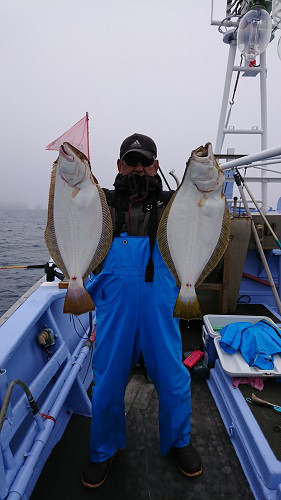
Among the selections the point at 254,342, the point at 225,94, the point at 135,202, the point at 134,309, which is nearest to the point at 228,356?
the point at 254,342

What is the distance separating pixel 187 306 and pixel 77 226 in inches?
30.8

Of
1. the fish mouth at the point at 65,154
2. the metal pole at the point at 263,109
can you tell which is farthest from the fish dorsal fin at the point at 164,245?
the metal pole at the point at 263,109

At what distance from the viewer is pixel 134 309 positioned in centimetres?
200

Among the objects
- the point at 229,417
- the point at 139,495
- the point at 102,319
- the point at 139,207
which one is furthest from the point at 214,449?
the point at 139,207

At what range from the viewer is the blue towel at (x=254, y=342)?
2898mm

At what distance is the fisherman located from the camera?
196 cm

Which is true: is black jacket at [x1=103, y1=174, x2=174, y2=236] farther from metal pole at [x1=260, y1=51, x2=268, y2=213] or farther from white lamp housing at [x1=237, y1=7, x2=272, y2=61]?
metal pole at [x1=260, y1=51, x2=268, y2=213]

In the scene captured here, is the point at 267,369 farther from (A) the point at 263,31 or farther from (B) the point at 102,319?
(A) the point at 263,31

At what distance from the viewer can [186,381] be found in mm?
2213

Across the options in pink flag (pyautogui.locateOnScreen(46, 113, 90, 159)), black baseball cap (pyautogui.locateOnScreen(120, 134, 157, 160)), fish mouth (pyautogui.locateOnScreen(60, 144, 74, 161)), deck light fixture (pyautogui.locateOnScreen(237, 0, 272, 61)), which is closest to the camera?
fish mouth (pyautogui.locateOnScreen(60, 144, 74, 161))

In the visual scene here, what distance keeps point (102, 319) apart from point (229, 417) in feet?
5.48

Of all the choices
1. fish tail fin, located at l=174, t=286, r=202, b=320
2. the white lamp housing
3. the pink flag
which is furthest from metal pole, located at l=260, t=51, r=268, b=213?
fish tail fin, located at l=174, t=286, r=202, b=320

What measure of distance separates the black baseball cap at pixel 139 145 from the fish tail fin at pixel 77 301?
3.19 feet

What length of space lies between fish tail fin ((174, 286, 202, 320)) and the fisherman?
300 mm
